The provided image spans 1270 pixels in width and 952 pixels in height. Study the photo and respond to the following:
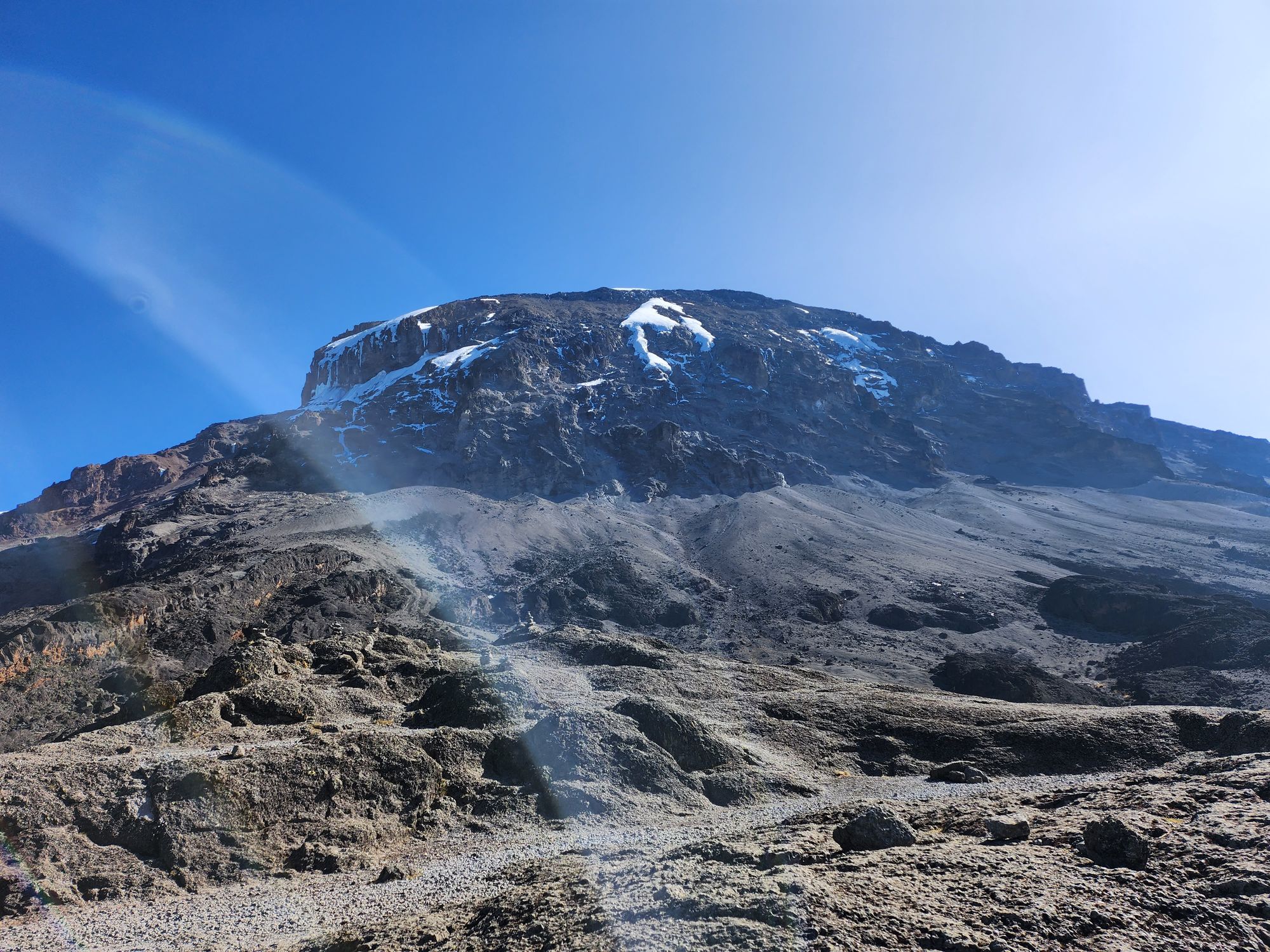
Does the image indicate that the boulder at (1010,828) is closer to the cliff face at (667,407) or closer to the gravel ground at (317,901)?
the gravel ground at (317,901)

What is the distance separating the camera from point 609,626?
6366 centimetres

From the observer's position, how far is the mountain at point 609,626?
47.6 ft

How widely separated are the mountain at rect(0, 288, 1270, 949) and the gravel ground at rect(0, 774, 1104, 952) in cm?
17

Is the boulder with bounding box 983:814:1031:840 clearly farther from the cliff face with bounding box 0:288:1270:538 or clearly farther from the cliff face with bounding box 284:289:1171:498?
the cliff face with bounding box 284:289:1171:498

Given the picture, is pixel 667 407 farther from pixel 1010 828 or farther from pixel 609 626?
pixel 1010 828

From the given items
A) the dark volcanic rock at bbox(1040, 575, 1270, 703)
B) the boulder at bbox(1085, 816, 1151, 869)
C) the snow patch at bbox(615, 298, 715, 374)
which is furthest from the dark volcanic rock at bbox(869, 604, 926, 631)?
the snow patch at bbox(615, 298, 715, 374)

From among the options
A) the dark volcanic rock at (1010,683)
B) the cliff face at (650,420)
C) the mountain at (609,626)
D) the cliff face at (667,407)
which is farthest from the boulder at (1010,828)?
the cliff face at (667,407)

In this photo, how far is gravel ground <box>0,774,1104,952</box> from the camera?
11.7m

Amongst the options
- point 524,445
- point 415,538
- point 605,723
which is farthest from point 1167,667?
point 524,445

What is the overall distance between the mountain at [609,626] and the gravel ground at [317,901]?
0.56ft

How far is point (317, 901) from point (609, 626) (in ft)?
166

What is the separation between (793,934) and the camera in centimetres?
813

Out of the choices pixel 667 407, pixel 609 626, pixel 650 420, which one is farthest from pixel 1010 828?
pixel 667 407

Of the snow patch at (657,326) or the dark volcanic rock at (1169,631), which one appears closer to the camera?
the dark volcanic rock at (1169,631)
